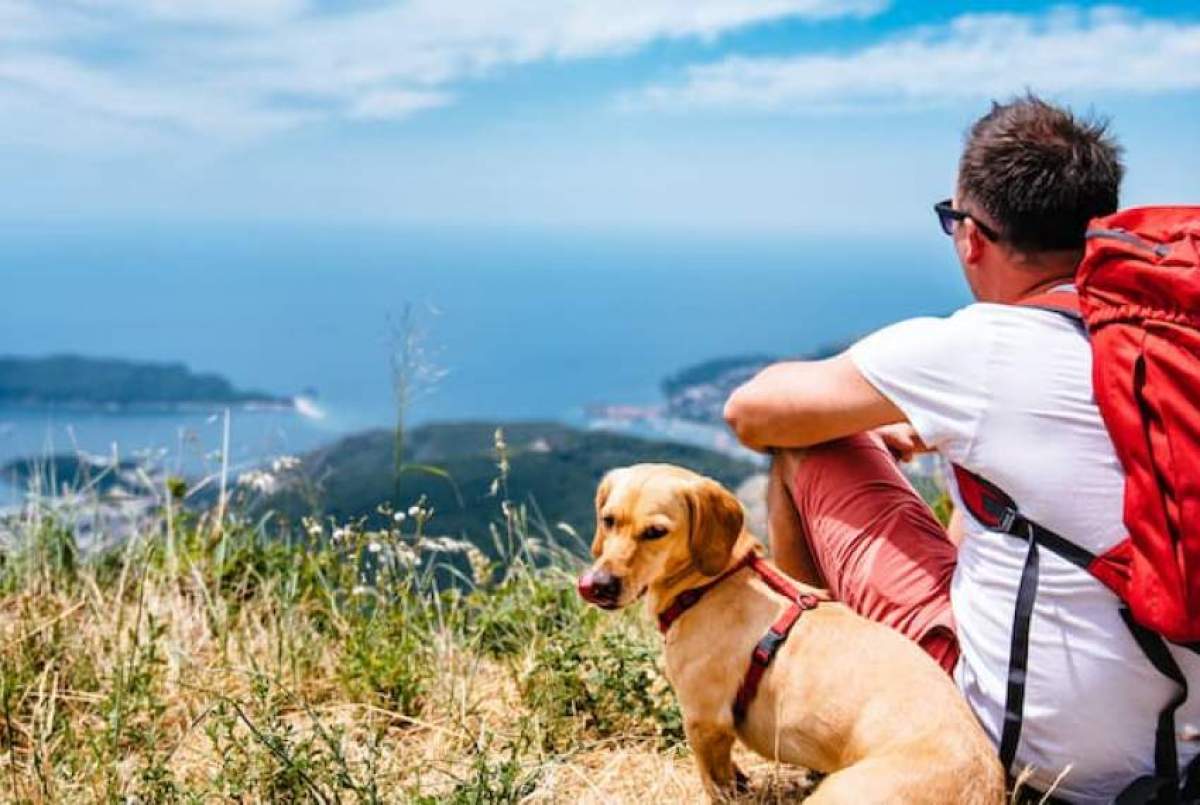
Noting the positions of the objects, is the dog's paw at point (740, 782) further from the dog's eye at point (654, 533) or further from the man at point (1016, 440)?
the dog's eye at point (654, 533)

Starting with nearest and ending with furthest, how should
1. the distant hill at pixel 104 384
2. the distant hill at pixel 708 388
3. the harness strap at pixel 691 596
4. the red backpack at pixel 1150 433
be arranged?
the red backpack at pixel 1150 433, the harness strap at pixel 691 596, the distant hill at pixel 708 388, the distant hill at pixel 104 384

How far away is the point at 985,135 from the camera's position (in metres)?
2.84

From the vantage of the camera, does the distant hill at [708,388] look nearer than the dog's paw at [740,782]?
No

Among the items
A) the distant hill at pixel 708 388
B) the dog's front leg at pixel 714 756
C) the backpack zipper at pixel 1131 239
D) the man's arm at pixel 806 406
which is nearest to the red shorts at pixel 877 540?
the man's arm at pixel 806 406


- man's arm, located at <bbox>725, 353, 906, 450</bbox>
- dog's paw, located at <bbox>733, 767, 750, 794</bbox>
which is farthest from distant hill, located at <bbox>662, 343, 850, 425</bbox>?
dog's paw, located at <bbox>733, 767, 750, 794</bbox>

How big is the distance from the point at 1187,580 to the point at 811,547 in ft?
4.75

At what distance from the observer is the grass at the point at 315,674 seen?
10.4 ft

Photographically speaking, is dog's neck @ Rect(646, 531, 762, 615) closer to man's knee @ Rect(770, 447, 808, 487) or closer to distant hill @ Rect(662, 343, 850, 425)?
man's knee @ Rect(770, 447, 808, 487)

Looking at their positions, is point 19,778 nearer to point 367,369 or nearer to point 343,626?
point 343,626

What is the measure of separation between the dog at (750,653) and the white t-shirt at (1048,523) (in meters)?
0.18

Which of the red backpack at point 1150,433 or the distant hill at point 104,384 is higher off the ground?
the red backpack at point 1150,433

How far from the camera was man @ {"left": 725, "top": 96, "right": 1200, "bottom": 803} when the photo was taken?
2508mm

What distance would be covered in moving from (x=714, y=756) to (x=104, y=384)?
251 feet

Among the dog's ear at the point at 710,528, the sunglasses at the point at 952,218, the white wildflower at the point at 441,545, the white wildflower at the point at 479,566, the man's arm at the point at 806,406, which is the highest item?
the sunglasses at the point at 952,218
